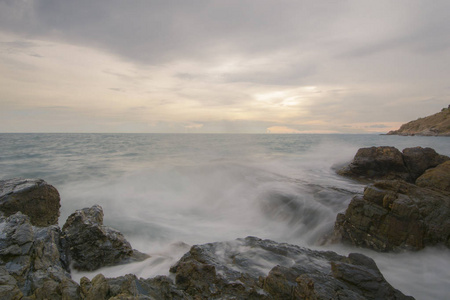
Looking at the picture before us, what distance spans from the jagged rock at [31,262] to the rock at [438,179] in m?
8.38

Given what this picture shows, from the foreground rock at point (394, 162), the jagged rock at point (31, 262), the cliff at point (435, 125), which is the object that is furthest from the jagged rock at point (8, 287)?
the cliff at point (435, 125)

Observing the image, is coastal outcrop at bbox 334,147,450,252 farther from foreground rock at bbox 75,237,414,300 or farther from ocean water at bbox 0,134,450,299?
foreground rock at bbox 75,237,414,300

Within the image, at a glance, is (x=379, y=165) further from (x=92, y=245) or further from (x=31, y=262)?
(x=31, y=262)

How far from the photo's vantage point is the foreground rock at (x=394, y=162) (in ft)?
31.2

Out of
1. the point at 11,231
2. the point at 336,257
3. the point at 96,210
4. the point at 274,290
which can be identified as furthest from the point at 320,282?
the point at 96,210

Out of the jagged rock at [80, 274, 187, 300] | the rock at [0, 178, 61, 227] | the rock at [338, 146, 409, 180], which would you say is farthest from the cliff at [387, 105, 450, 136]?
the rock at [0, 178, 61, 227]

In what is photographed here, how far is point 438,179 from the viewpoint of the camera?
22.2 feet

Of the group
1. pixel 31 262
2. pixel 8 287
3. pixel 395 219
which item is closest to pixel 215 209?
pixel 395 219

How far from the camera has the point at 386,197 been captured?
530 centimetres

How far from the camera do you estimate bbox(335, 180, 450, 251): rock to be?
488cm

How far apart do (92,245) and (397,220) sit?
5968 mm

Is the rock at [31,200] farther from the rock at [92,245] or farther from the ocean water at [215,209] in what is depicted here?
the ocean water at [215,209]

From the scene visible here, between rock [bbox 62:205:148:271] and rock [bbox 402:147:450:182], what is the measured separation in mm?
10185

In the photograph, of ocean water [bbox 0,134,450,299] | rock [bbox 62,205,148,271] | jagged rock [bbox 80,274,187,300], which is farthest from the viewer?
ocean water [bbox 0,134,450,299]
